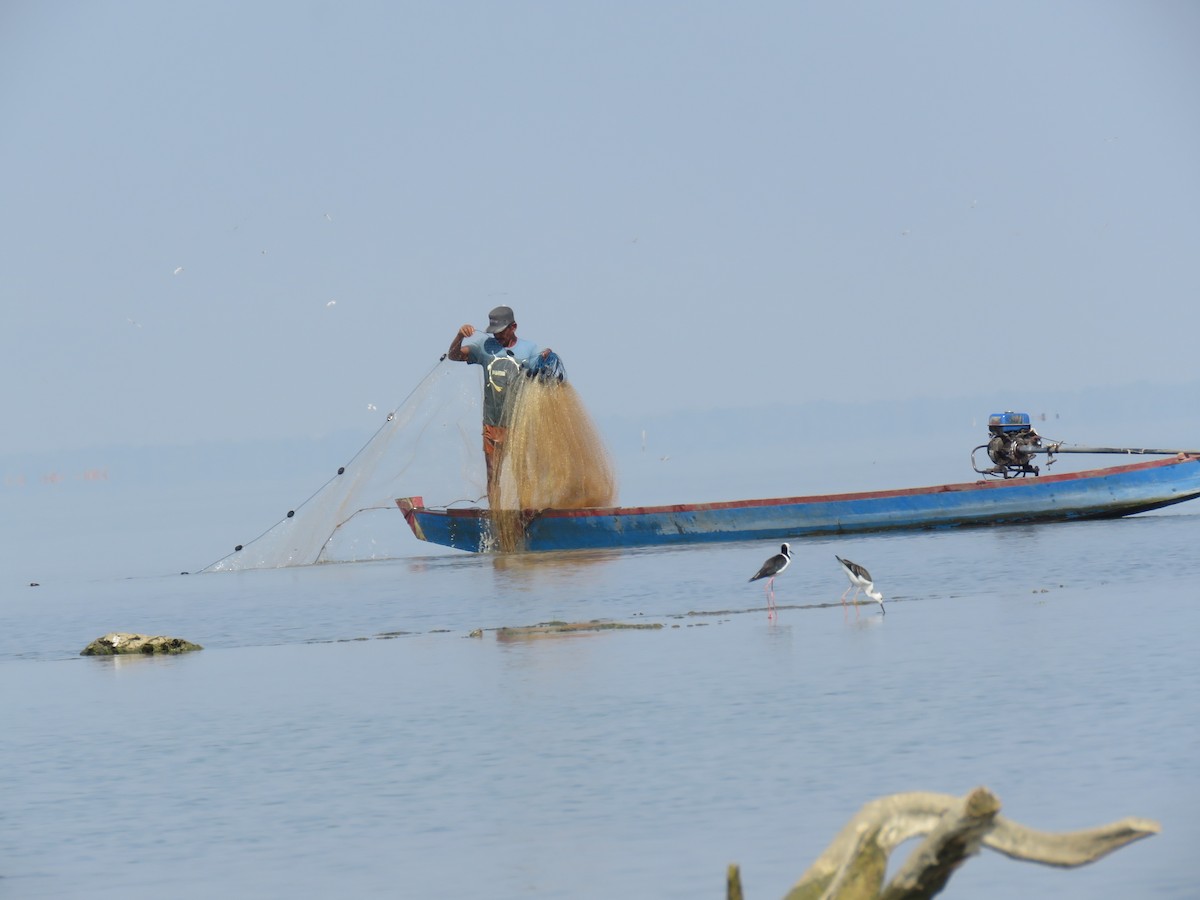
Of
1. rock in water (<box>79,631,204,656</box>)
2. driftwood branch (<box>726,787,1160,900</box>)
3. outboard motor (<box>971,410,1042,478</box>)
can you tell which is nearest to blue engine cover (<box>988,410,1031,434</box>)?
outboard motor (<box>971,410,1042,478</box>)

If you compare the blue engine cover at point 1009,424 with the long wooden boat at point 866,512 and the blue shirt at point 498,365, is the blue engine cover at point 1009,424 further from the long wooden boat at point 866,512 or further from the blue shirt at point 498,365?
Answer: the blue shirt at point 498,365

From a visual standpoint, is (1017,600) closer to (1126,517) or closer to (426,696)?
(426,696)

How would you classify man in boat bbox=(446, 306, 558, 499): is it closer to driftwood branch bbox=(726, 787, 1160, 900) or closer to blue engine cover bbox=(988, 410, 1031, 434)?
blue engine cover bbox=(988, 410, 1031, 434)

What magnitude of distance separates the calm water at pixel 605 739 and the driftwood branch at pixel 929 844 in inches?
81.6

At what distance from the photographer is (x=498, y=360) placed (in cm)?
2738

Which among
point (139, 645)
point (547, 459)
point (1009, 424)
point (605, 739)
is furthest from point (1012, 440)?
point (605, 739)

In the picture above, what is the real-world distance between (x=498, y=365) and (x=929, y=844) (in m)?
21.5

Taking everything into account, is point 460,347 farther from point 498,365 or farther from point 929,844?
point 929,844

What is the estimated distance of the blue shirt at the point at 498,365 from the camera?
2731cm

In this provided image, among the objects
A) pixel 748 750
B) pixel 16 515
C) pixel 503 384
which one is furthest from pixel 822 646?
pixel 16 515

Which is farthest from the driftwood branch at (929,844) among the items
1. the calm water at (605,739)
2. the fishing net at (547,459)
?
the fishing net at (547,459)

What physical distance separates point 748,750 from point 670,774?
2.59 ft

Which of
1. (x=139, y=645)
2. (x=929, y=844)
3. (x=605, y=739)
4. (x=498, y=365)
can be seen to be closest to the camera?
(x=929, y=844)

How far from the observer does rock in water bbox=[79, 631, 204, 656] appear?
20.2 metres
